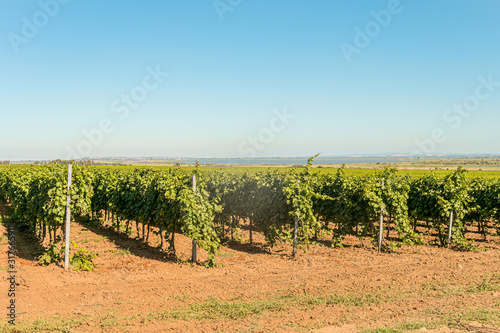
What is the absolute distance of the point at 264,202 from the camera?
11.6 m

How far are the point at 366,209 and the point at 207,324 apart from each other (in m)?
7.97

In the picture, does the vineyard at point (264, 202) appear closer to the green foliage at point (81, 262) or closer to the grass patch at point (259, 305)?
the green foliage at point (81, 262)

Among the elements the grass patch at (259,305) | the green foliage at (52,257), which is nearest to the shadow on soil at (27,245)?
the green foliage at (52,257)

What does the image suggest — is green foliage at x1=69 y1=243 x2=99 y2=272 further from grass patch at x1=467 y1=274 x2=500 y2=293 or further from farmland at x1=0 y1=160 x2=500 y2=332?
grass patch at x1=467 y1=274 x2=500 y2=293

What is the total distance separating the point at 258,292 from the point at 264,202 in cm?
452

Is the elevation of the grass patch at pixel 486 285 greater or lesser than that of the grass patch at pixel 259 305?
greater

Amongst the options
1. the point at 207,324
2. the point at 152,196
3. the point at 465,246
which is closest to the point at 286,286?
the point at 207,324

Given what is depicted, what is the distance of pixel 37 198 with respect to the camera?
989 cm

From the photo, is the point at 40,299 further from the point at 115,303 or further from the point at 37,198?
the point at 37,198

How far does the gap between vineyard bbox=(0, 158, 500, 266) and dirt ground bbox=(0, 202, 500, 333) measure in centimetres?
102

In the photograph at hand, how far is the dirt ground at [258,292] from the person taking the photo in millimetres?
5707

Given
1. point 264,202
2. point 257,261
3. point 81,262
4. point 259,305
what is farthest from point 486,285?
point 81,262

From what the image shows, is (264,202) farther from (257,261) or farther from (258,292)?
(258,292)

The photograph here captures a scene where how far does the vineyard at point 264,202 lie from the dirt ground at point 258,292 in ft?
3.36
